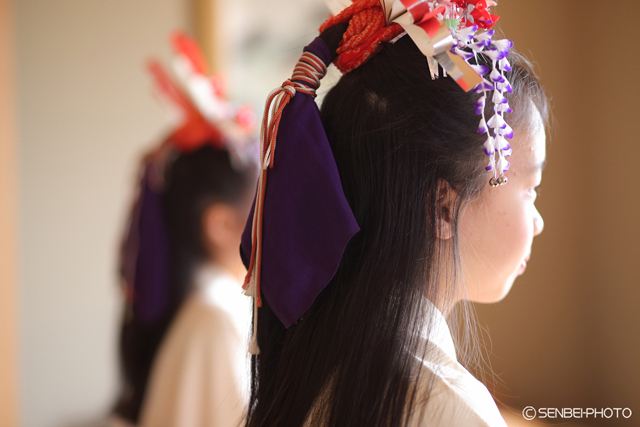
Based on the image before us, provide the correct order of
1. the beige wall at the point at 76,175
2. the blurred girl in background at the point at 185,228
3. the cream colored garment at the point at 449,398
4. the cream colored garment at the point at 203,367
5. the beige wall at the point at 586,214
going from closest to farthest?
the cream colored garment at the point at 449,398, the beige wall at the point at 586,214, the cream colored garment at the point at 203,367, the blurred girl in background at the point at 185,228, the beige wall at the point at 76,175

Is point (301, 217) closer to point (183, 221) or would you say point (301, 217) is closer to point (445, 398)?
point (445, 398)

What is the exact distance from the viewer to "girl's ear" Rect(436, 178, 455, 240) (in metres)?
0.61

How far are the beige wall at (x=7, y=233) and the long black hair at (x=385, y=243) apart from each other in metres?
1.61

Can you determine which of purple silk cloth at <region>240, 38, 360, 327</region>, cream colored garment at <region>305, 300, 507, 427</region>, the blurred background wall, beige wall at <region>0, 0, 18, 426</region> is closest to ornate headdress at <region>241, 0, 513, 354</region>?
purple silk cloth at <region>240, 38, 360, 327</region>

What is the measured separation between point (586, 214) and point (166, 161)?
1.10m

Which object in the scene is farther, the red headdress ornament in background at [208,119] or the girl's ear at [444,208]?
the red headdress ornament in background at [208,119]

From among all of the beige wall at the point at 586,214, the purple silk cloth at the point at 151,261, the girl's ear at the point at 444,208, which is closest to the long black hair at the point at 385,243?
the girl's ear at the point at 444,208

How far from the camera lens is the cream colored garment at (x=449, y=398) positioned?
1.74ft

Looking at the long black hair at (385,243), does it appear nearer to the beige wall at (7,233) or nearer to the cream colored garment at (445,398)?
the cream colored garment at (445,398)

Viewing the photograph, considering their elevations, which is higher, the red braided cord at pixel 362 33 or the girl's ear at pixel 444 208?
the red braided cord at pixel 362 33

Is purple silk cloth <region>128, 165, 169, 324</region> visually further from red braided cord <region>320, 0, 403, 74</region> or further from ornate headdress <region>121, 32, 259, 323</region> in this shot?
red braided cord <region>320, 0, 403, 74</region>

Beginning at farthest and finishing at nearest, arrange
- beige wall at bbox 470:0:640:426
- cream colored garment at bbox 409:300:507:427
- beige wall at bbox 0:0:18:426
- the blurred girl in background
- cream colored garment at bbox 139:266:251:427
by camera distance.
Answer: beige wall at bbox 0:0:18:426, the blurred girl in background, cream colored garment at bbox 139:266:251:427, beige wall at bbox 470:0:640:426, cream colored garment at bbox 409:300:507:427

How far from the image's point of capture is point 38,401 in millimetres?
1939

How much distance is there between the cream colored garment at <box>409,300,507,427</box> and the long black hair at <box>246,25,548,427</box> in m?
0.02
